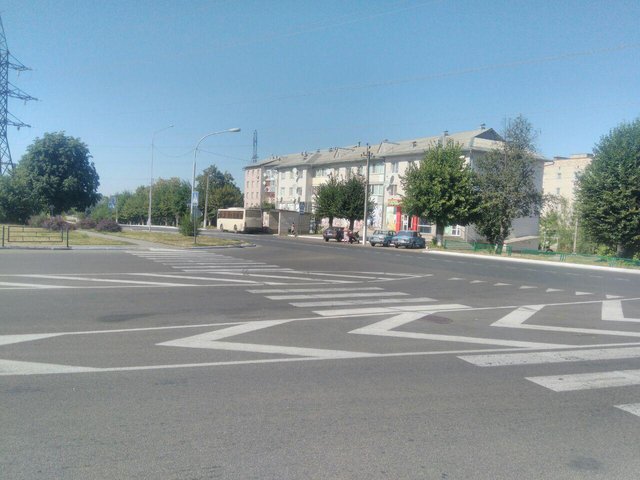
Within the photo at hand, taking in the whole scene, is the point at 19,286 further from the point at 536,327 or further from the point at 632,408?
the point at 632,408

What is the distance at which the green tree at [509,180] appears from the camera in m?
43.1

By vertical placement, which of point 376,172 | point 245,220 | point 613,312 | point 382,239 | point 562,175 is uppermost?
point 562,175

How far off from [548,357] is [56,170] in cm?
5595

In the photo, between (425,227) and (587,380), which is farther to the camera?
(425,227)

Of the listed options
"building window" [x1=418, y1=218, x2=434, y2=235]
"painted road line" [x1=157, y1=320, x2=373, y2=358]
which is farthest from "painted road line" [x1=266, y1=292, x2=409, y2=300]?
"building window" [x1=418, y1=218, x2=434, y2=235]

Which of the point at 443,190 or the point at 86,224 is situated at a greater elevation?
the point at 443,190

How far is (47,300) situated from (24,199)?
42.4 m

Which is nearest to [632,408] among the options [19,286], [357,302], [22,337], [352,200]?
[357,302]

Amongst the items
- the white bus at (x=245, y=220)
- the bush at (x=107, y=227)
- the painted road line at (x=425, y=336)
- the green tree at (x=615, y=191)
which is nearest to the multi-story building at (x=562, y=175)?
the white bus at (x=245, y=220)

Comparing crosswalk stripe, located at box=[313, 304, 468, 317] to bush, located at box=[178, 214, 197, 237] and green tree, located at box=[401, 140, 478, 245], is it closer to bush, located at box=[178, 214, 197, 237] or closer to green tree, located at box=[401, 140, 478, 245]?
bush, located at box=[178, 214, 197, 237]

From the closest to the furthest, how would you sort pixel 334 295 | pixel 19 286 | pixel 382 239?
1. pixel 19 286
2. pixel 334 295
3. pixel 382 239

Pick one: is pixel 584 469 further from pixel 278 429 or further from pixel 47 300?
pixel 47 300

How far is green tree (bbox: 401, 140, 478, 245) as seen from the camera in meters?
47.4

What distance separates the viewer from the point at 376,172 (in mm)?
73812
